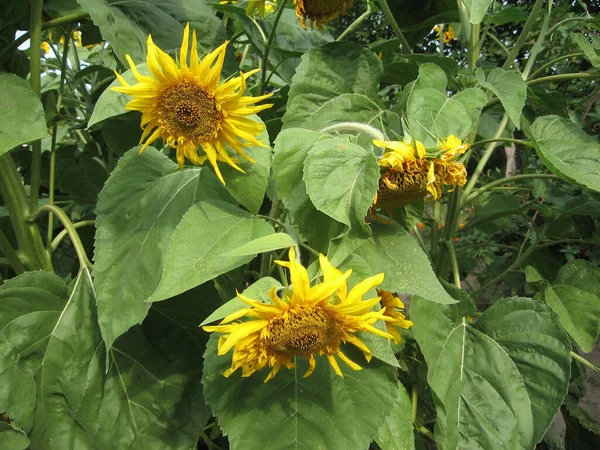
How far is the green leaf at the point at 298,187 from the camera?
577 mm

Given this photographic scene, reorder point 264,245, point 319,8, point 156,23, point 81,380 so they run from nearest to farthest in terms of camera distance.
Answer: point 264,245 < point 81,380 < point 156,23 < point 319,8

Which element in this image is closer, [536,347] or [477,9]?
[477,9]

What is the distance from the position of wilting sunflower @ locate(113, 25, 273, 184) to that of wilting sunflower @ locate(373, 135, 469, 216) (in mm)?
139

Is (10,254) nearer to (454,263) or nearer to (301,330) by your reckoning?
(301,330)

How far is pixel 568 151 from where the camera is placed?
0.76 metres

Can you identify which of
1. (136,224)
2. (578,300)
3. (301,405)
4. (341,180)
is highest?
(341,180)

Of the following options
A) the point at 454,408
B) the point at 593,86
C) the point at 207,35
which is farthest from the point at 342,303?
the point at 593,86

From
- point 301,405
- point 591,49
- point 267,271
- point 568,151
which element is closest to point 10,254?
point 267,271

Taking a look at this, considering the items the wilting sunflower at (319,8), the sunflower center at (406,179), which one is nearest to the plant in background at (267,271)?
the sunflower center at (406,179)

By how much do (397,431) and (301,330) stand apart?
0.24 meters

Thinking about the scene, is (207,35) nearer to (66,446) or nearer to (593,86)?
(66,446)

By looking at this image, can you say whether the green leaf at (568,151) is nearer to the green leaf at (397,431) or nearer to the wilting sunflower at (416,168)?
the wilting sunflower at (416,168)

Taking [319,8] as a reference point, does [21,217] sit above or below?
below

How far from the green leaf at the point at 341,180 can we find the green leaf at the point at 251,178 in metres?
0.09
